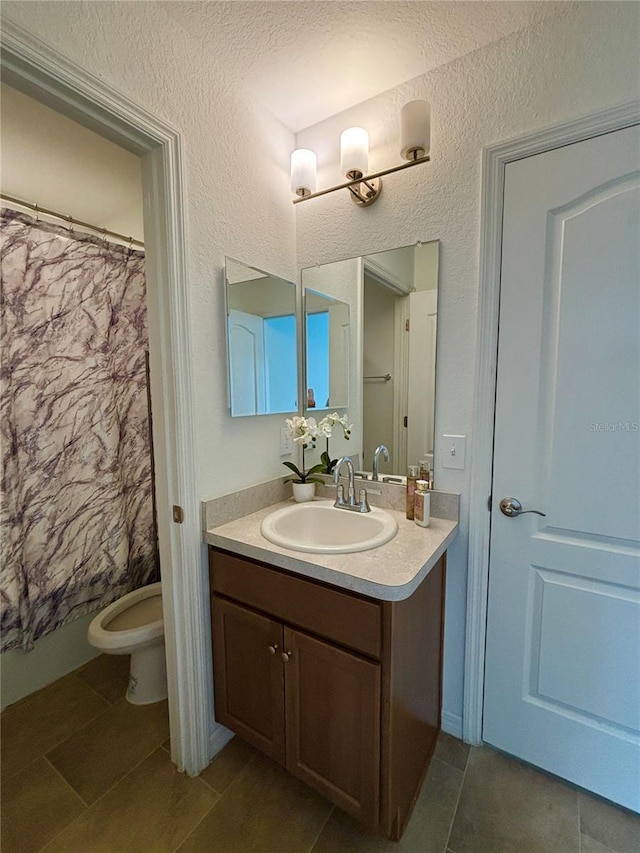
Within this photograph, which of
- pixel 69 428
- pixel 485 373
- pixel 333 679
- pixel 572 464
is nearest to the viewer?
pixel 333 679

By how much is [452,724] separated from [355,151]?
2.19 meters

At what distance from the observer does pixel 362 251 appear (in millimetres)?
1515

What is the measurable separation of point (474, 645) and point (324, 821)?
2.39ft

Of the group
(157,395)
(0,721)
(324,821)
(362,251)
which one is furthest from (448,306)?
(0,721)

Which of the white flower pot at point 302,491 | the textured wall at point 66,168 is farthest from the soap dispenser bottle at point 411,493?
the textured wall at point 66,168

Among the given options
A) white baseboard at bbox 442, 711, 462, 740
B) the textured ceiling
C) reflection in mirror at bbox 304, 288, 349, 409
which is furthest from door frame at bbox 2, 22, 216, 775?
white baseboard at bbox 442, 711, 462, 740

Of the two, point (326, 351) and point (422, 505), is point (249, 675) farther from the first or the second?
point (326, 351)

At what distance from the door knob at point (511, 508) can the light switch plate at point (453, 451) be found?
18 cm

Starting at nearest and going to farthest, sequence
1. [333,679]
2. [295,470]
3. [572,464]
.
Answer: [333,679], [572,464], [295,470]

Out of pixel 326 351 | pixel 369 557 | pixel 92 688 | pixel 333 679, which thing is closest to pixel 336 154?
pixel 326 351

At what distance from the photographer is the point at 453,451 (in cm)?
136

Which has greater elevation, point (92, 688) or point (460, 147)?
point (460, 147)

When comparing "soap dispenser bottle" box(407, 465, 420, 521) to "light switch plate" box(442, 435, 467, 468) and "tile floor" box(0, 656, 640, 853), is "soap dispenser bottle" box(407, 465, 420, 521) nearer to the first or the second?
"light switch plate" box(442, 435, 467, 468)

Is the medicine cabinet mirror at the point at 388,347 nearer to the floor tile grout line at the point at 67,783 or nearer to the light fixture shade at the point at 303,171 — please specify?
the light fixture shade at the point at 303,171
